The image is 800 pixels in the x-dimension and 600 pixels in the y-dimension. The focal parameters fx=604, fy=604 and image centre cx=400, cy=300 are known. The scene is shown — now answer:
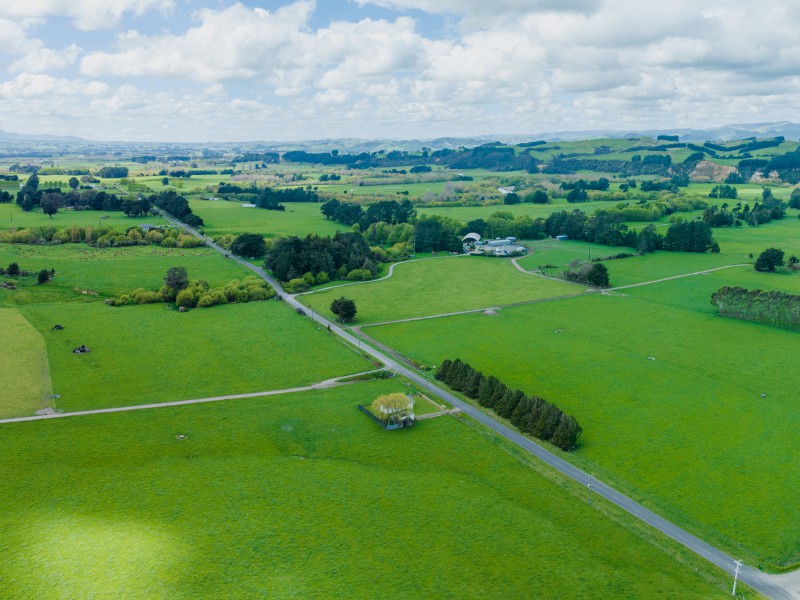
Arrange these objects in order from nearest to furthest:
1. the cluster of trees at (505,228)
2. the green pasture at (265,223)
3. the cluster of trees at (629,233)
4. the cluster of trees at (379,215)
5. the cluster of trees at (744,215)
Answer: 1. the cluster of trees at (629,233)
2. the green pasture at (265,223)
3. the cluster of trees at (505,228)
4. the cluster of trees at (379,215)
5. the cluster of trees at (744,215)

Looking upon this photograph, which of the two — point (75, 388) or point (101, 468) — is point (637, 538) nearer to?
point (101, 468)

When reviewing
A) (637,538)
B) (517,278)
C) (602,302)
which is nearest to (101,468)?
(637,538)

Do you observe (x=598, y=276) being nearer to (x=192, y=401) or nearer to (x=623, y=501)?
(x=623, y=501)

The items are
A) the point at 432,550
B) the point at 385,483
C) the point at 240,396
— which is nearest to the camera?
the point at 432,550

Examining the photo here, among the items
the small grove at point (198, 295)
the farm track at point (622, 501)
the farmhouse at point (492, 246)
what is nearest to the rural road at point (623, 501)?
the farm track at point (622, 501)

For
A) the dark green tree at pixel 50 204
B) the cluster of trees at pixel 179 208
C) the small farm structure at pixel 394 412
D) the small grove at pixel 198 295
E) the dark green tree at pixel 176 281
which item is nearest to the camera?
the small farm structure at pixel 394 412

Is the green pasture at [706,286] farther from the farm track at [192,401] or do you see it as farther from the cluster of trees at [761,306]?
the farm track at [192,401]

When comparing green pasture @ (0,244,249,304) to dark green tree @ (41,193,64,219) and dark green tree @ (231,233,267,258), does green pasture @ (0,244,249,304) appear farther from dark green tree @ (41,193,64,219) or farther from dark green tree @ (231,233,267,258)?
dark green tree @ (41,193,64,219)
